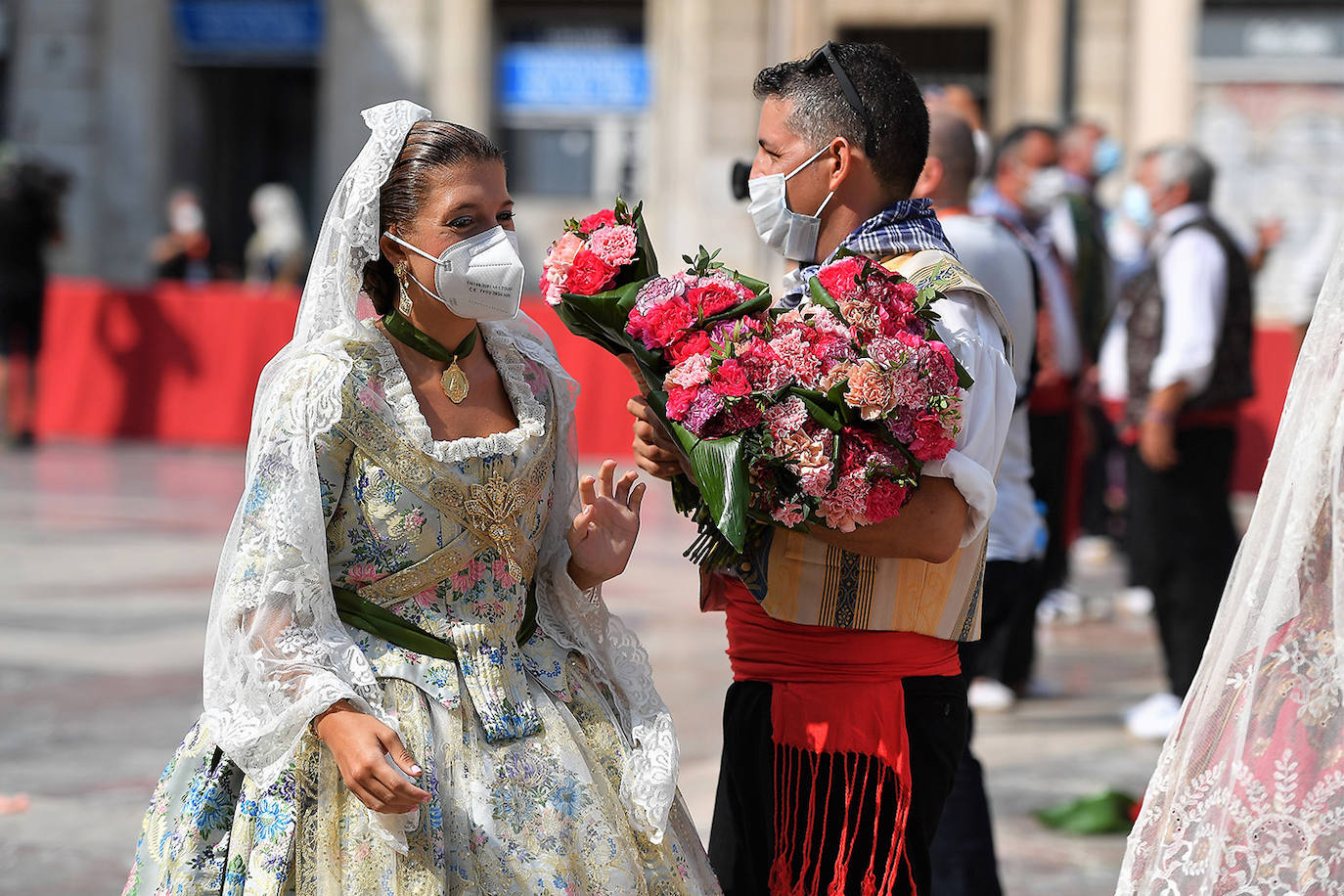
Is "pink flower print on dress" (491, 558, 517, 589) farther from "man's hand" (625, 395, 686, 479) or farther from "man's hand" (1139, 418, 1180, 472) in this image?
"man's hand" (1139, 418, 1180, 472)

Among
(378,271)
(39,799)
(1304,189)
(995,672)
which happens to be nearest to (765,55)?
(1304,189)

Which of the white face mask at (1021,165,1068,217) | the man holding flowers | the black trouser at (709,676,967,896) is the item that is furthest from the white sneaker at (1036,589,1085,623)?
the man holding flowers

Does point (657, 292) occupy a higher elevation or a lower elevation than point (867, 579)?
higher

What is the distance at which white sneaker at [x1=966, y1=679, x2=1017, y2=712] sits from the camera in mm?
6523

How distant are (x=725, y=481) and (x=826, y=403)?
197mm

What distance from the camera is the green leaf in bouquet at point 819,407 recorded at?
258 centimetres

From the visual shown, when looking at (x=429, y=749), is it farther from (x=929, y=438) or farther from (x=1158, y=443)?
(x=1158, y=443)

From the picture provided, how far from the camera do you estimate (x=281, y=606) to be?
263 cm

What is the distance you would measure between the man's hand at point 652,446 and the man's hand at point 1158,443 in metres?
3.53

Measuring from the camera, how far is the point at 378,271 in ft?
9.41

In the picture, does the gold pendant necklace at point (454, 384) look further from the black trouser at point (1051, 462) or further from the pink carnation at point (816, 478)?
the black trouser at point (1051, 462)

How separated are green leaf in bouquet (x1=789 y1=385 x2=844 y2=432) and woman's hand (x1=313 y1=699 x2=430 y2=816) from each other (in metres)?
0.81

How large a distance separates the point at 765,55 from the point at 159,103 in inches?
277

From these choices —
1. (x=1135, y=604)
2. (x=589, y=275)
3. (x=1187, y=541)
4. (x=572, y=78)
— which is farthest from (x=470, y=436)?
(x=572, y=78)
